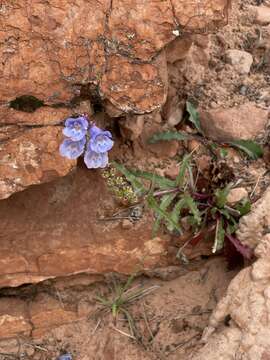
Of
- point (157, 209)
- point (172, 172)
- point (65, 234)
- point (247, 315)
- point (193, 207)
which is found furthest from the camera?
point (172, 172)

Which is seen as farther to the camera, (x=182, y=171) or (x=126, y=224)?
(x=126, y=224)

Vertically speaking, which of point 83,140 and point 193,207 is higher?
point 83,140

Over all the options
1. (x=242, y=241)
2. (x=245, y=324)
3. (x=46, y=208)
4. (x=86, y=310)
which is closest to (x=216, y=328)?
(x=245, y=324)

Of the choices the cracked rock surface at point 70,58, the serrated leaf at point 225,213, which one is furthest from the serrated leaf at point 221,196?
the cracked rock surface at point 70,58

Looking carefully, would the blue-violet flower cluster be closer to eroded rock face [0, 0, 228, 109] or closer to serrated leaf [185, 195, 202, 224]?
eroded rock face [0, 0, 228, 109]

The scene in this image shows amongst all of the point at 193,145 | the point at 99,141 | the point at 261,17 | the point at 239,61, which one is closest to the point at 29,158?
the point at 99,141

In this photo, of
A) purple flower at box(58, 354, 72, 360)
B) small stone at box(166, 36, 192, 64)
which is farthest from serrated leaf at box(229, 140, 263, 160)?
purple flower at box(58, 354, 72, 360)

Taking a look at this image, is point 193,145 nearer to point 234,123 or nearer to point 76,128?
point 234,123
